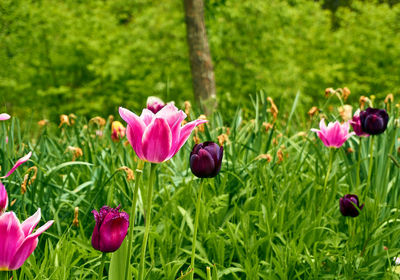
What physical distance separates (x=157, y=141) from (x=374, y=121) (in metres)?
1.26

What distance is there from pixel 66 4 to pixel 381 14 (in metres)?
8.55

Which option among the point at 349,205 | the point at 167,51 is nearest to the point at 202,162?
the point at 349,205

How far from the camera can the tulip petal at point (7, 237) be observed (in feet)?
3.05

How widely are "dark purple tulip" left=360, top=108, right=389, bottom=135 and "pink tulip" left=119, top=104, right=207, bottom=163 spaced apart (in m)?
1.16

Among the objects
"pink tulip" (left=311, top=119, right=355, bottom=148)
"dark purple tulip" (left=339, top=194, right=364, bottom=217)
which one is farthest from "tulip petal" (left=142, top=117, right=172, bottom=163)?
"pink tulip" (left=311, top=119, right=355, bottom=148)

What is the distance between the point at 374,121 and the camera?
6.53 ft

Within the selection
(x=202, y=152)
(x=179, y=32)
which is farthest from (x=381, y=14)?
(x=202, y=152)

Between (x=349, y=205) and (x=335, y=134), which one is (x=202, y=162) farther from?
(x=335, y=134)

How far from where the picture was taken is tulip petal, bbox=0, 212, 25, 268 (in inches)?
36.6

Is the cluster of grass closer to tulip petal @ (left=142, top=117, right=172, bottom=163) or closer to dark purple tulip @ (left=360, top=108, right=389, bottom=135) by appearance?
dark purple tulip @ (left=360, top=108, right=389, bottom=135)

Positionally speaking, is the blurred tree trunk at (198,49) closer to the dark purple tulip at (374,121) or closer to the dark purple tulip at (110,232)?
the dark purple tulip at (374,121)

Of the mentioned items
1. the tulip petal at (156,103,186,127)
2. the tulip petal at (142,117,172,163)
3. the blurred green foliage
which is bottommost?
the blurred green foliage

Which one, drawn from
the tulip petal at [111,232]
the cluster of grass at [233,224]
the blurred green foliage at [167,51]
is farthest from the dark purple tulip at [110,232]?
the blurred green foliage at [167,51]

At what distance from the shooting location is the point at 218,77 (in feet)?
33.2
